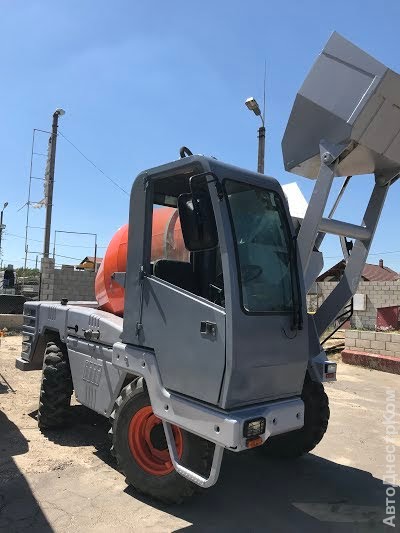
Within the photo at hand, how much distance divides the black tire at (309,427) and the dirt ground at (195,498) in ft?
0.52

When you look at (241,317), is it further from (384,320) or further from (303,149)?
(384,320)

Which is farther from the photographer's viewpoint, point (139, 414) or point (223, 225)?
point (139, 414)

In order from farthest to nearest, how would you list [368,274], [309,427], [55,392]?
1. [368,274]
2. [55,392]
3. [309,427]

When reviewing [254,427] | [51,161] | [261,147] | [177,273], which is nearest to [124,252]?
[177,273]

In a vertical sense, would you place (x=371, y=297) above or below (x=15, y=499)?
above

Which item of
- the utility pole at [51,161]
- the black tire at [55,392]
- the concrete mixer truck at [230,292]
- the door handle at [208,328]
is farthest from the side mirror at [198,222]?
the utility pole at [51,161]

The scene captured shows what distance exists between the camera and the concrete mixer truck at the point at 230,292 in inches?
128

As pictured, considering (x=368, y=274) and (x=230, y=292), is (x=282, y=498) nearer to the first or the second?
(x=230, y=292)

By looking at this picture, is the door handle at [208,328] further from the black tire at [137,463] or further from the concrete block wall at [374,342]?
the concrete block wall at [374,342]

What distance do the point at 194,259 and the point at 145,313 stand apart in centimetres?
61

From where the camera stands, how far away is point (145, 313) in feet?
12.4

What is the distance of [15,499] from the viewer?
376cm

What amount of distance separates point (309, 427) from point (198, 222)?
2.66 m

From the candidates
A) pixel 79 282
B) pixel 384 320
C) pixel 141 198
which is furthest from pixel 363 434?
pixel 79 282
